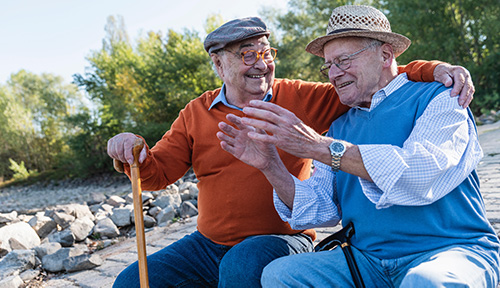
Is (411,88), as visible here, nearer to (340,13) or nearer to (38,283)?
(340,13)

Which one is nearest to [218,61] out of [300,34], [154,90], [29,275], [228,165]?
[228,165]

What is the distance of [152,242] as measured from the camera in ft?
13.4

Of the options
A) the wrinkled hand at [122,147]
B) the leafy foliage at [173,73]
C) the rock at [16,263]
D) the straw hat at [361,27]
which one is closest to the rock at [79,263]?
the rock at [16,263]

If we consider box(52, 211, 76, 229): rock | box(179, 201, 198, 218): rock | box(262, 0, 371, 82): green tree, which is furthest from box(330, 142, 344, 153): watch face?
box(262, 0, 371, 82): green tree

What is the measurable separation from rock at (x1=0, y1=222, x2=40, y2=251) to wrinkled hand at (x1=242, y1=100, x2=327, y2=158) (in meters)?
4.17

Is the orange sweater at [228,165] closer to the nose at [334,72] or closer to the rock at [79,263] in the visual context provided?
the nose at [334,72]

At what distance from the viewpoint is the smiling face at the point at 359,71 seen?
2.09 m

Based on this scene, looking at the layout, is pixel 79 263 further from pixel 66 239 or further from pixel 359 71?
pixel 359 71

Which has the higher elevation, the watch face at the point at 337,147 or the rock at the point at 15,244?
the watch face at the point at 337,147

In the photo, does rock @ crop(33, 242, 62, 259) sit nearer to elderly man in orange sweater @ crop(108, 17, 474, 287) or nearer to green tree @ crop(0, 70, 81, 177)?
elderly man in orange sweater @ crop(108, 17, 474, 287)

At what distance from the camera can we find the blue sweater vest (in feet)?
5.59

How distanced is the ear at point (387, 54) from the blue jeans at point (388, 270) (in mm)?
966

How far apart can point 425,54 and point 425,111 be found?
581 inches

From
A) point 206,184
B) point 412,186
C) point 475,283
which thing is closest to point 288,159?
point 206,184
